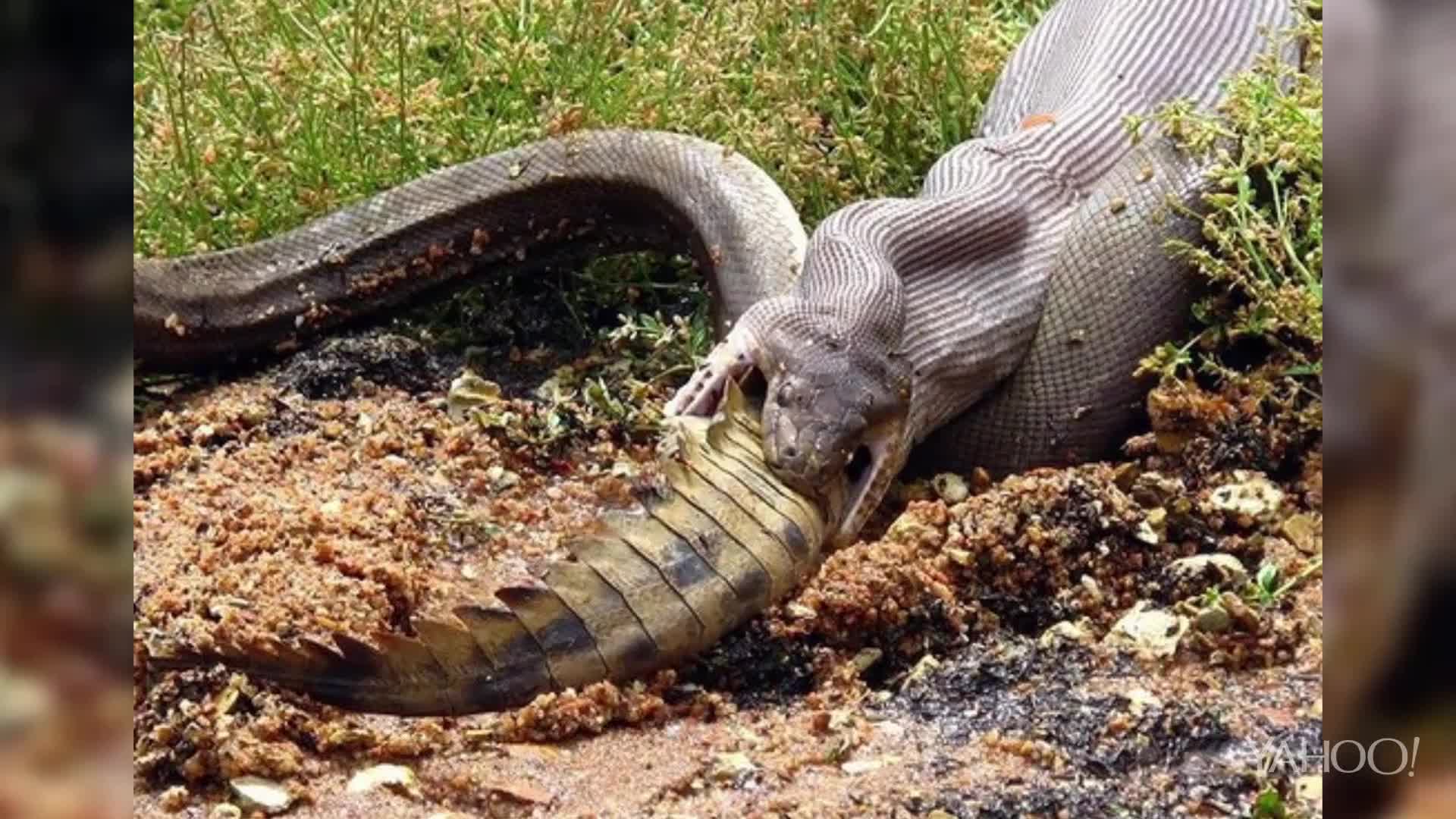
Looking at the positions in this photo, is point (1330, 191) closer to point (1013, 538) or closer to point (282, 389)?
point (1013, 538)

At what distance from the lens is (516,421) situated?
5.03 meters

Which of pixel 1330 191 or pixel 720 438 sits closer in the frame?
pixel 1330 191

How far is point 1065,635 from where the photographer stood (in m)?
3.78

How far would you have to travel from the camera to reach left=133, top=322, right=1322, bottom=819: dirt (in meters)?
3.04

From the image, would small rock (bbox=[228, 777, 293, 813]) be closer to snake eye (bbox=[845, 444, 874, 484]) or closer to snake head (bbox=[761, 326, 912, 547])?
snake head (bbox=[761, 326, 912, 547])

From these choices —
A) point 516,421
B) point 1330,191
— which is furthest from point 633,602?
point 1330,191

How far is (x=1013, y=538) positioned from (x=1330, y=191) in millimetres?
3385

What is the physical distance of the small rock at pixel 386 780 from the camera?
3062 mm

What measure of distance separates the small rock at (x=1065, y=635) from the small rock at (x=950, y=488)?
0.76m

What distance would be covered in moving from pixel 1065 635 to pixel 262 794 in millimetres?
1737

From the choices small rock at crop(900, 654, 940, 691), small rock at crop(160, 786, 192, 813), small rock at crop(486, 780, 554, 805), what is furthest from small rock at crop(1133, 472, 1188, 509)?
small rock at crop(160, 786, 192, 813)

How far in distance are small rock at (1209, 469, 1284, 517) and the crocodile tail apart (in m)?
1.04

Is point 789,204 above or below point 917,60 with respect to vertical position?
below

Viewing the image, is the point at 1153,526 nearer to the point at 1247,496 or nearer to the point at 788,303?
the point at 1247,496
